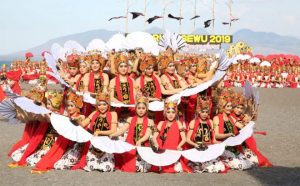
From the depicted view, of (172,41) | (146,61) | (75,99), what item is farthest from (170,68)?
(75,99)

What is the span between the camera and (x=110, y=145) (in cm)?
878

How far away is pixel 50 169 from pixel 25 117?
4.13ft

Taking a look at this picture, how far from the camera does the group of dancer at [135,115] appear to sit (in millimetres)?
9129

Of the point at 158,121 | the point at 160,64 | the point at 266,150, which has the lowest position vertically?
the point at 266,150

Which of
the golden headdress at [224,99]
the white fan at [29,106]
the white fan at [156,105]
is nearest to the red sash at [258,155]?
the golden headdress at [224,99]

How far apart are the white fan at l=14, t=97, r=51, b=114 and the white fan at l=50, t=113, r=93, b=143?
262mm

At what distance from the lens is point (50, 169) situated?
358 inches

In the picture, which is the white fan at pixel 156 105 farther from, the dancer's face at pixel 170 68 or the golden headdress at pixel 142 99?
the dancer's face at pixel 170 68

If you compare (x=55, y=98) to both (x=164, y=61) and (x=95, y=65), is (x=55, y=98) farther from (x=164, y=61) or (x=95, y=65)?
(x=164, y=61)

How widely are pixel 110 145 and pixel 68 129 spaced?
84 centimetres

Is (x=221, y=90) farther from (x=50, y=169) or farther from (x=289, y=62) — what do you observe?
(x=289, y=62)

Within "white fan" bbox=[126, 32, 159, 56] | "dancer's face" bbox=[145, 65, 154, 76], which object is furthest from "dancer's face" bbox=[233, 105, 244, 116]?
"white fan" bbox=[126, 32, 159, 56]

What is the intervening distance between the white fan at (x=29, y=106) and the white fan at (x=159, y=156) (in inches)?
75.7

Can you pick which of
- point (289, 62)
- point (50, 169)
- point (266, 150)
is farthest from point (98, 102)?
point (289, 62)
